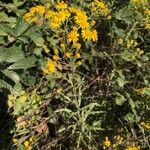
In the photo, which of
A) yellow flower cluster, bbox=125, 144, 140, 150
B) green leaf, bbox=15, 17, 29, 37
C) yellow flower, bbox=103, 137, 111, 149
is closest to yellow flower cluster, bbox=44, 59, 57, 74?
yellow flower, bbox=103, 137, 111, 149

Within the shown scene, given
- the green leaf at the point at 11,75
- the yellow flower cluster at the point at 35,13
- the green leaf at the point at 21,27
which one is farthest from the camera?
the yellow flower cluster at the point at 35,13

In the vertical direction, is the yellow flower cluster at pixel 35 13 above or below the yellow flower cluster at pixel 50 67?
above

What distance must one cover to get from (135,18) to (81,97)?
0.78 meters

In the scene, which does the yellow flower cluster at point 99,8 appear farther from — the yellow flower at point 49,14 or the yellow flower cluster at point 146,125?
the yellow flower cluster at point 146,125

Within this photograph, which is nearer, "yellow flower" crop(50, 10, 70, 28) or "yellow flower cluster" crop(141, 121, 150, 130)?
"yellow flower" crop(50, 10, 70, 28)

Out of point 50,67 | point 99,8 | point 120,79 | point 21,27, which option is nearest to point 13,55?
point 21,27

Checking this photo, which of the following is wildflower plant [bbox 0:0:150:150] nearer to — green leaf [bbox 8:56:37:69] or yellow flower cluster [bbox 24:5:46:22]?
yellow flower cluster [bbox 24:5:46:22]

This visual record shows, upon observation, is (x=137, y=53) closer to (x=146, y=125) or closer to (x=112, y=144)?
(x=146, y=125)

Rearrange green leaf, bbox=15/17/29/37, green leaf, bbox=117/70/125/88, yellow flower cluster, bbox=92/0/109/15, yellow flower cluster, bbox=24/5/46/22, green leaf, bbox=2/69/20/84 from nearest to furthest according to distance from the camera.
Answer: green leaf, bbox=2/69/20/84 → green leaf, bbox=15/17/29/37 → yellow flower cluster, bbox=24/5/46/22 → green leaf, bbox=117/70/125/88 → yellow flower cluster, bbox=92/0/109/15

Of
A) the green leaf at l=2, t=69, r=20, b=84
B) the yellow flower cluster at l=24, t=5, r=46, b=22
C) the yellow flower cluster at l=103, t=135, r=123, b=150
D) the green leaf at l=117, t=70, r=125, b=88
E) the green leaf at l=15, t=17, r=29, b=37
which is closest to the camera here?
the green leaf at l=2, t=69, r=20, b=84

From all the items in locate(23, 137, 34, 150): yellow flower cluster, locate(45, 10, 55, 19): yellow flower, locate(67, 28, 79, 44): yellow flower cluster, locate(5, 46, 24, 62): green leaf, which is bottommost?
locate(23, 137, 34, 150): yellow flower cluster

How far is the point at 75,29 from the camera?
278 cm

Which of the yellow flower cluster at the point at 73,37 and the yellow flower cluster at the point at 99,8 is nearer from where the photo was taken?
the yellow flower cluster at the point at 73,37

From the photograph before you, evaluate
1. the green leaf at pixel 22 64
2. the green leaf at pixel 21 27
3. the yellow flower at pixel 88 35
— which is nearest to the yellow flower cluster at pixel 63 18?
the yellow flower at pixel 88 35
